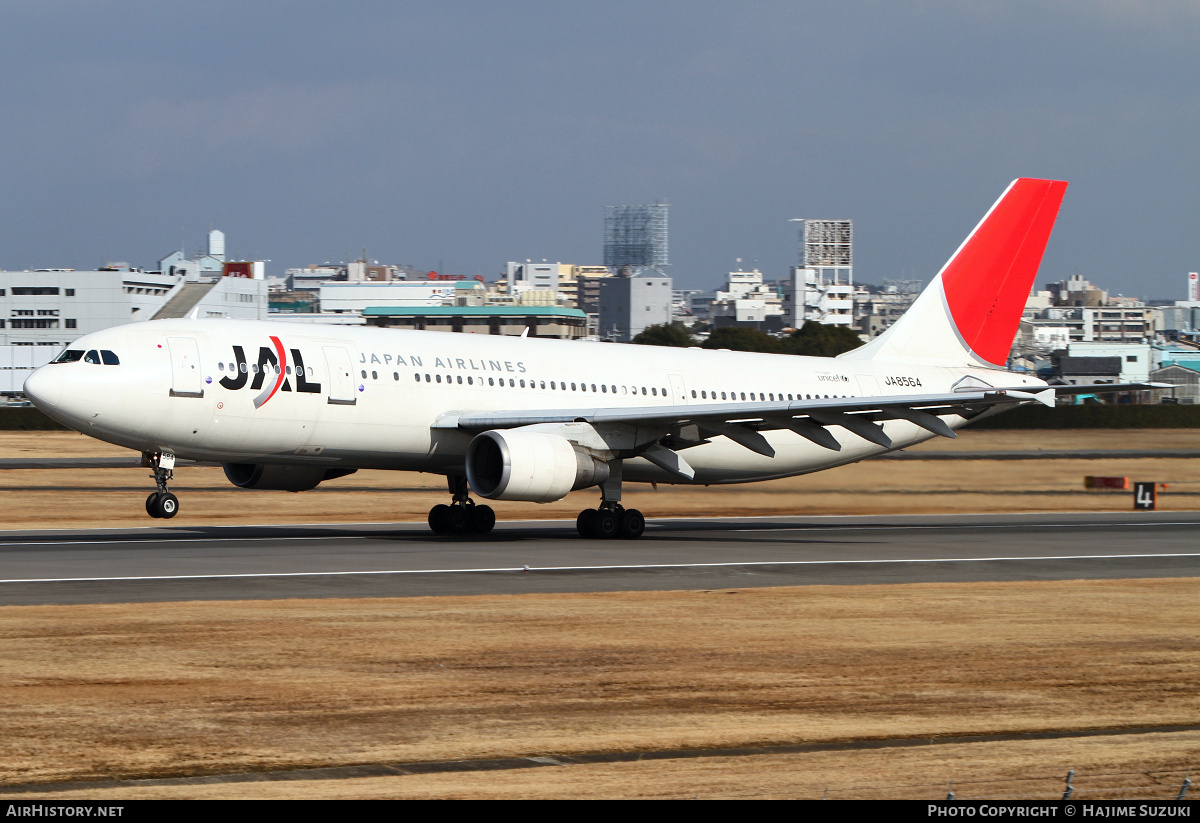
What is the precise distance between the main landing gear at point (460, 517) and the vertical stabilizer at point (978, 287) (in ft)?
40.8

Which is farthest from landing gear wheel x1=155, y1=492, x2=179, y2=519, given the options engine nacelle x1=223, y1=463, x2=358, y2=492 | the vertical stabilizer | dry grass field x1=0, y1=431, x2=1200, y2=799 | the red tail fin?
the red tail fin

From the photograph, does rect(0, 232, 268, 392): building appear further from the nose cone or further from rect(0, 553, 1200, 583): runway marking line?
rect(0, 553, 1200, 583): runway marking line

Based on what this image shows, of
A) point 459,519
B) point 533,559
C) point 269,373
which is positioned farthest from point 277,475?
point 533,559

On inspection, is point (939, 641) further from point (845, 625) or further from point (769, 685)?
point (769, 685)

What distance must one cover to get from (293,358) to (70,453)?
3742cm

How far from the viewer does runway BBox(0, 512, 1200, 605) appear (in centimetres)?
2033

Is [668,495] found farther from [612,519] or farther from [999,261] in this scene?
[612,519]

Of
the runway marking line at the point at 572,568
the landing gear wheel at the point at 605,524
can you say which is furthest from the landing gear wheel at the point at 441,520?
the runway marking line at the point at 572,568

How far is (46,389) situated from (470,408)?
8.52 metres

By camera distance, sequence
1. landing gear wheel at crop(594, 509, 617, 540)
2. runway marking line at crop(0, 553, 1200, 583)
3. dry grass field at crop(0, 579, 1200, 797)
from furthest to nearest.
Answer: landing gear wheel at crop(594, 509, 617, 540) < runway marking line at crop(0, 553, 1200, 583) < dry grass field at crop(0, 579, 1200, 797)

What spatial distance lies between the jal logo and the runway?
3.12 metres

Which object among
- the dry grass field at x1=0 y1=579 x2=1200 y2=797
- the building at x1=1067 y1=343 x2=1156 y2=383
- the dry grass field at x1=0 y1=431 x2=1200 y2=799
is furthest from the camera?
the building at x1=1067 y1=343 x2=1156 y2=383

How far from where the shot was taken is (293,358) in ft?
89.2
